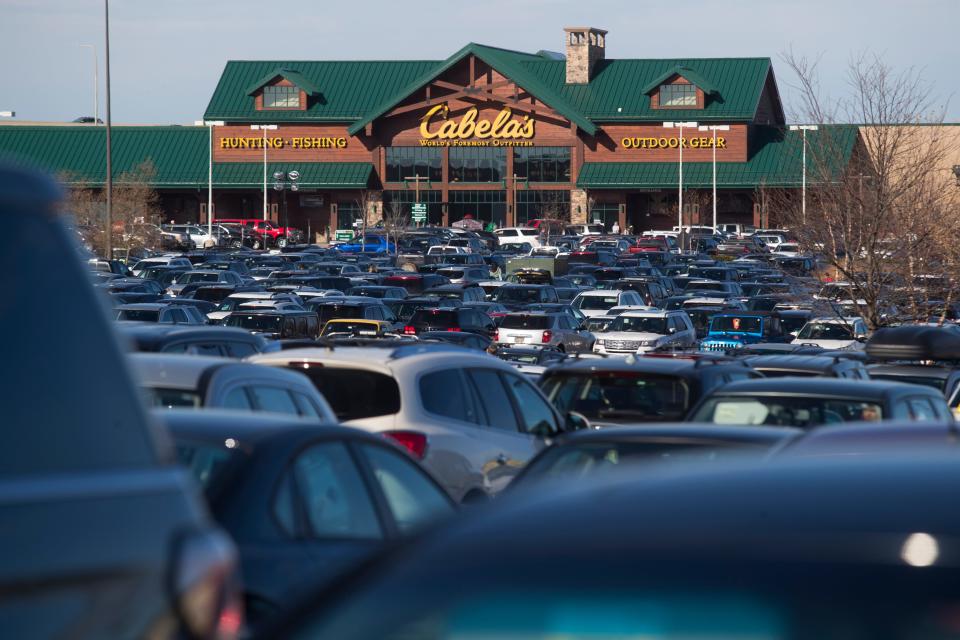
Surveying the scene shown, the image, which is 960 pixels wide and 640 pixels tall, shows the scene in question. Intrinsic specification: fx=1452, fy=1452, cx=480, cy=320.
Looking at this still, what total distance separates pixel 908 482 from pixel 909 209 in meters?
26.3

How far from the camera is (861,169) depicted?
28453 mm

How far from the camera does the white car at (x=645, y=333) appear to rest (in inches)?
1251

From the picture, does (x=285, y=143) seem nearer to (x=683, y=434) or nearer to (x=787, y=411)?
(x=787, y=411)

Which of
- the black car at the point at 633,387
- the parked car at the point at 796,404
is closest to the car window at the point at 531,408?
the black car at the point at 633,387

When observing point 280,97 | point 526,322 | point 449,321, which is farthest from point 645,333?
point 280,97

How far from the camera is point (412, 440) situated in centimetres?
1038

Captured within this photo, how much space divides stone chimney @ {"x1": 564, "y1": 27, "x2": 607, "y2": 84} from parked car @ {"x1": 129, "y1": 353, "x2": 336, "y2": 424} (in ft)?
264

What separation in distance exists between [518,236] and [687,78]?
1443cm

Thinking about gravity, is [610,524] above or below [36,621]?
above

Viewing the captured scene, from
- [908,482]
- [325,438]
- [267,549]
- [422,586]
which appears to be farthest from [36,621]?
[325,438]

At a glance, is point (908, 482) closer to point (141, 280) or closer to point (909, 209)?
point (909, 209)

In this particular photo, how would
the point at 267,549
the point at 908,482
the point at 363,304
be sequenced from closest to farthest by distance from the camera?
the point at 908,482, the point at 267,549, the point at 363,304

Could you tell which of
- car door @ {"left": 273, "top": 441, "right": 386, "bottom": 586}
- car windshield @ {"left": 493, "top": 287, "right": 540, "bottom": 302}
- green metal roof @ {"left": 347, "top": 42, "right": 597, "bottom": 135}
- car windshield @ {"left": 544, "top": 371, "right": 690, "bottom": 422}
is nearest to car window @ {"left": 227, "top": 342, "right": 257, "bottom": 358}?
car windshield @ {"left": 544, "top": 371, "right": 690, "bottom": 422}

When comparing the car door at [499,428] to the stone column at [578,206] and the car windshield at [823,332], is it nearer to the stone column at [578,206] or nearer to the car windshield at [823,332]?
the car windshield at [823,332]
